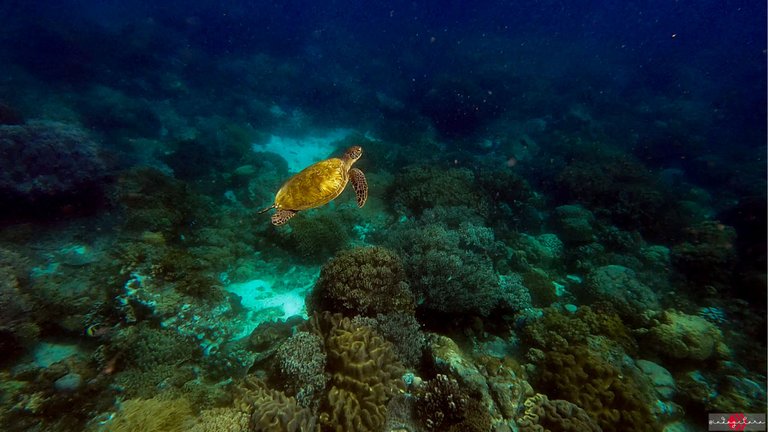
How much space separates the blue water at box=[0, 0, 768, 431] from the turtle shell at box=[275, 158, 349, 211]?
49 mm

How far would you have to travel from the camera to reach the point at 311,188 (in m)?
4.27

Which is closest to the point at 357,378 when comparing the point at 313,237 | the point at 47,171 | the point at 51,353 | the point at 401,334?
the point at 401,334

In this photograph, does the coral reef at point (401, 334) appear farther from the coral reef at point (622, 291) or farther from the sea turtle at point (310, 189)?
the coral reef at point (622, 291)

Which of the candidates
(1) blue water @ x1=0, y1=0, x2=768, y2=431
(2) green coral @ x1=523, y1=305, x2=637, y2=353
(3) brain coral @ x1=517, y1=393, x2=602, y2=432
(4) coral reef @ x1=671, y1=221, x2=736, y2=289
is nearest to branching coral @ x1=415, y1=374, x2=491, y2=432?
(1) blue water @ x1=0, y1=0, x2=768, y2=431

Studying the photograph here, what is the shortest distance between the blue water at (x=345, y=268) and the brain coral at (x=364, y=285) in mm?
38

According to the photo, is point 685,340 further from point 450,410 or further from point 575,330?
point 450,410

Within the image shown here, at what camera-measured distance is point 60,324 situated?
4555 millimetres

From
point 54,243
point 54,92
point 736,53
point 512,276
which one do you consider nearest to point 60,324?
point 54,243

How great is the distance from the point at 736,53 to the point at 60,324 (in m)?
62.2

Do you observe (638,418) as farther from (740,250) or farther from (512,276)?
(740,250)

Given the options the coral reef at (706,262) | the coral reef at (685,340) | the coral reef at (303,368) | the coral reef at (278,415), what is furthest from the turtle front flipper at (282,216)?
the coral reef at (706,262)

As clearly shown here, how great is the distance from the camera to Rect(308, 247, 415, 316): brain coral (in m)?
4.64

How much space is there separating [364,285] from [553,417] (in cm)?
300

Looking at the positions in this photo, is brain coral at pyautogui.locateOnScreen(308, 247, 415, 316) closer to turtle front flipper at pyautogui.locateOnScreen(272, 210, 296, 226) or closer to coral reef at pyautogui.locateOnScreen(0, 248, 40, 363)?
turtle front flipper at pyautogui.locateOnScreen(272, 210, 296, 226)
